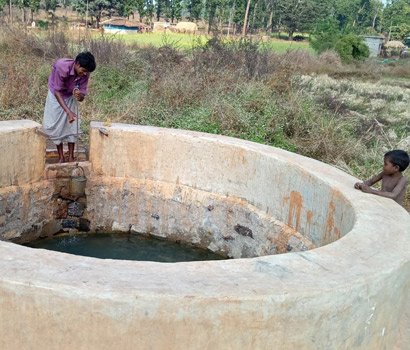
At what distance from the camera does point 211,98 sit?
7805 millimetres

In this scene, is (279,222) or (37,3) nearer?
(279,222)

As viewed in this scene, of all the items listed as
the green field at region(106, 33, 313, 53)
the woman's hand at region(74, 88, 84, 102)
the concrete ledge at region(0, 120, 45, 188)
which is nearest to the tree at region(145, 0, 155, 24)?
the green field at region(106, 33, 313, 53)

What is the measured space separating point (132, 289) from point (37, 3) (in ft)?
122

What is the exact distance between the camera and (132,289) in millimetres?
2023

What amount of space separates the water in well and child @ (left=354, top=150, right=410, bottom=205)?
81.1 inches

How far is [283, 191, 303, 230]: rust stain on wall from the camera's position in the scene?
4191 mm

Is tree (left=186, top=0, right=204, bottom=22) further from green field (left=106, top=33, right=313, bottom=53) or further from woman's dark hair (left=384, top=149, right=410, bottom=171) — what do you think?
woman's dark hair (left=384, top=149, right=410, bottom=171)

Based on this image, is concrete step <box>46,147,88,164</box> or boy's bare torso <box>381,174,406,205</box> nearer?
boy's bare torso <box>381,174,406,205</box>

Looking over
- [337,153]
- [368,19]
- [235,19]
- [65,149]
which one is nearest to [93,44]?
[65,149]

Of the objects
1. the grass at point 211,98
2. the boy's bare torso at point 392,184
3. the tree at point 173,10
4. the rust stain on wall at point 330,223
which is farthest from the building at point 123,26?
the boy's bare torso at point 392,184

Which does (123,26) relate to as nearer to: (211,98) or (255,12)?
(255,12)

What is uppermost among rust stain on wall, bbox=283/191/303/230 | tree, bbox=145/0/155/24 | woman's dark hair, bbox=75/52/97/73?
tree, bbox=145/0/155/24

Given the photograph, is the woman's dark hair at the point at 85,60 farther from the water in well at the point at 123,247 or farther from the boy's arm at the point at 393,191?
the boy's arm at the point at 393,191

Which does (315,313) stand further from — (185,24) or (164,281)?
(185,24)
